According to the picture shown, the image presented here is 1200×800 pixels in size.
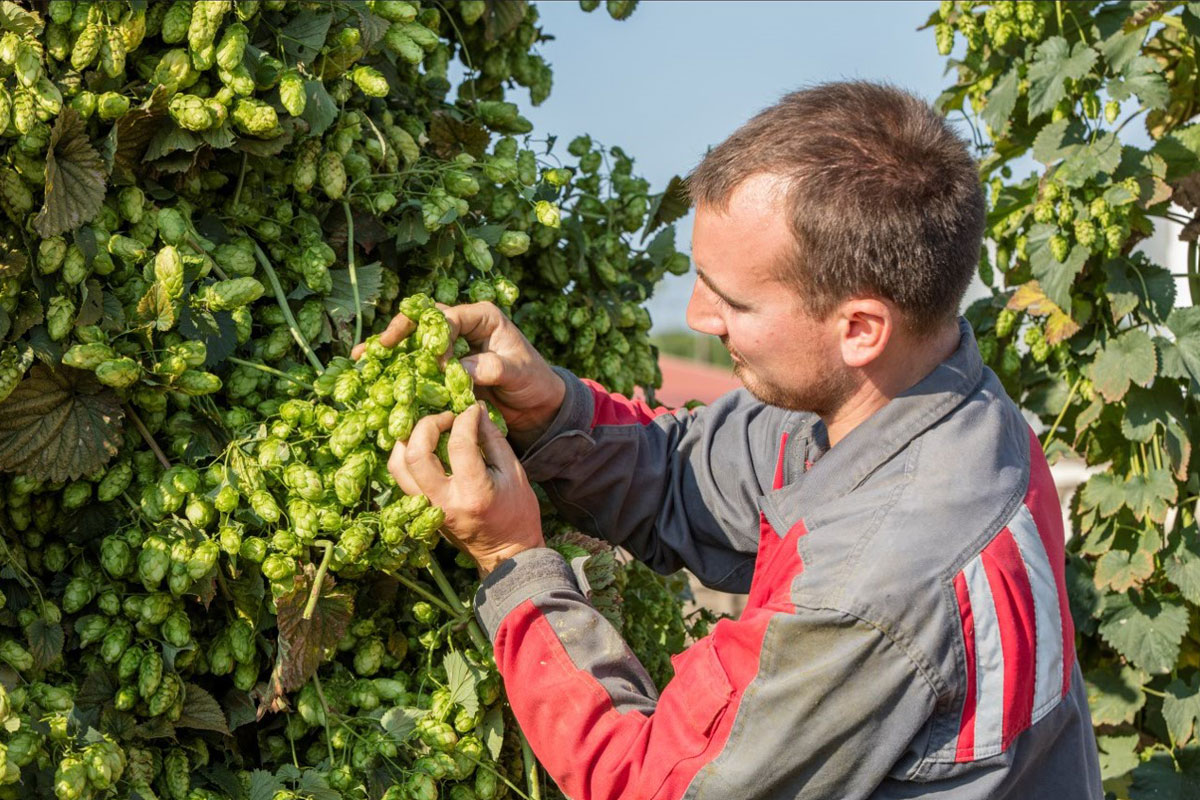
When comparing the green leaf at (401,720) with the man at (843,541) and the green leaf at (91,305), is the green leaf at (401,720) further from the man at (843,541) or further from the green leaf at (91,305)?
the green leaf at (91,305)

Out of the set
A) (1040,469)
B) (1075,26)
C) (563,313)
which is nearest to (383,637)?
(563,313)

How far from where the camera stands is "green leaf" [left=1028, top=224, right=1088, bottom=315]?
11.5 feet

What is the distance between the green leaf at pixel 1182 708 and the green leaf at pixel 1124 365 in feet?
2.83

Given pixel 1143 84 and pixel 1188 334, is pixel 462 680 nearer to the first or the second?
pixel 1188 334

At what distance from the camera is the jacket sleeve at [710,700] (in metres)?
1.83

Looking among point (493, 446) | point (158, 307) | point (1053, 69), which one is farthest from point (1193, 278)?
point (158, 307)

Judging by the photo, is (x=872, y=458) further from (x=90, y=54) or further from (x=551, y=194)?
(x=90, y=54)

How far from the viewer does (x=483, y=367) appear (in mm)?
2324

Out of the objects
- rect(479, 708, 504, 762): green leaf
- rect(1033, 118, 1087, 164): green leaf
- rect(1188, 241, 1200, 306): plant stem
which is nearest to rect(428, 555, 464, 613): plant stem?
rect(479, 708, 504, 762): green leaf

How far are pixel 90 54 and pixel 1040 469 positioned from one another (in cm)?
175

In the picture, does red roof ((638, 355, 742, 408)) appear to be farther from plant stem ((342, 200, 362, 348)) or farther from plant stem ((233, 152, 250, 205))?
plant stem ((233, 152, 250, 205))

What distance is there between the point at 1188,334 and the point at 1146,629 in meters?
0.86

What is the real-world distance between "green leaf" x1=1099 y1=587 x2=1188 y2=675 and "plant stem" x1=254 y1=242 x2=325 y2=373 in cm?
250

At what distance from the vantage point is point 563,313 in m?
2.78
